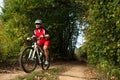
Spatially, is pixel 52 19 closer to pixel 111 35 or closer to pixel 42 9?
pixel 42 9

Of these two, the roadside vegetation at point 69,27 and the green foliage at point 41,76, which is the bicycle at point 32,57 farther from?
the roadside vegetation at point 69,27

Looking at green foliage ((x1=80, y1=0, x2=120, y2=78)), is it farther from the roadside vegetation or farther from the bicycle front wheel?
the bicycle front wheel

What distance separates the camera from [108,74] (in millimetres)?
10398

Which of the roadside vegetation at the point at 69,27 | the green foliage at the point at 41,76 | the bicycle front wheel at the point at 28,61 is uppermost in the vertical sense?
the roadside vegetation at the point at 69,27

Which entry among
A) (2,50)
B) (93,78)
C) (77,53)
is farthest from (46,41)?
(77,53)

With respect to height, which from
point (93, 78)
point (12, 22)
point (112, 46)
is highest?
point (12, 22)

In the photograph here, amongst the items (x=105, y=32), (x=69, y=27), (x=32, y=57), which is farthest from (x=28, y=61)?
(x=69, y=27)

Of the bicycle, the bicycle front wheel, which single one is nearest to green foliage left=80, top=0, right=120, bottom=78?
the bicycle

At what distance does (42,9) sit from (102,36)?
510 cm

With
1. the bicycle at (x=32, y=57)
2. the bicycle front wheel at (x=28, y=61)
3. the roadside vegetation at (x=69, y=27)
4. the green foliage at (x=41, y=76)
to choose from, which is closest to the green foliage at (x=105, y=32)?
the roadside vegetation at (x=69, y=27)

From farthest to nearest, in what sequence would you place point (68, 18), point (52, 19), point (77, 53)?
1. point (77, 53)
2. point (68, 18)
3. point (52, 19)

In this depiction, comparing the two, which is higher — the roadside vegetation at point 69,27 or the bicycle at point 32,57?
the roadside vegetation at point 69,27

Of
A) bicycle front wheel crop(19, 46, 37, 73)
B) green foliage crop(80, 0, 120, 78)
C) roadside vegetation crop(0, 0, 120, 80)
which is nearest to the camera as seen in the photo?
green foliage crop(80, 0, 120, 78)

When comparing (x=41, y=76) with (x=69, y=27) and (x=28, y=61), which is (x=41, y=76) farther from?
(x=69, y=27)
